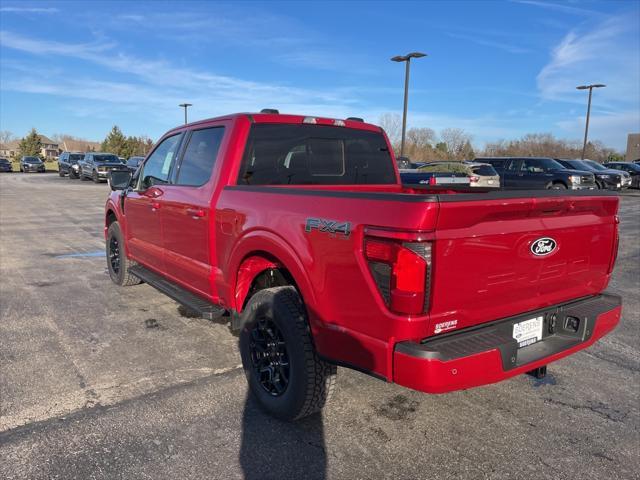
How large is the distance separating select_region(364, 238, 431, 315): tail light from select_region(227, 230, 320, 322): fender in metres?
0.54

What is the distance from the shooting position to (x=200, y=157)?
4.18m

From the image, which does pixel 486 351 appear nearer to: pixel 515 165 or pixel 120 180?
pixel 120 180

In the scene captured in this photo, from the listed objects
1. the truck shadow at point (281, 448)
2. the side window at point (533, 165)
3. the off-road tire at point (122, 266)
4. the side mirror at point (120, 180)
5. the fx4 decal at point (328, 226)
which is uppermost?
the side window at point (533, 165)

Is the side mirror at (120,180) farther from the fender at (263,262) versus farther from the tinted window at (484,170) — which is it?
the tinted window at (484,170)

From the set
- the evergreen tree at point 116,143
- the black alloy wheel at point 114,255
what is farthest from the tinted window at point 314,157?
the evergreen tree at point 116,143

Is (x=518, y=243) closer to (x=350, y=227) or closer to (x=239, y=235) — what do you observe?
(x=350, y=227)

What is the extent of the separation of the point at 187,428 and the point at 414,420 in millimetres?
1420

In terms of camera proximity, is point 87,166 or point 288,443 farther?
point 87,166

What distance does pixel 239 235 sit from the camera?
3.43m

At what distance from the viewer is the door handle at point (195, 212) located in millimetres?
3897

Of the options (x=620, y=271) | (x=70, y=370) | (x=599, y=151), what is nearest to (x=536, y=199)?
(x=70, y=370)

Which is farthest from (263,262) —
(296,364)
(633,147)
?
(633,147)

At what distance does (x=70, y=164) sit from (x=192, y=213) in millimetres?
36894

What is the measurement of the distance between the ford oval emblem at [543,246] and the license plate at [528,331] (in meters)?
0.39
